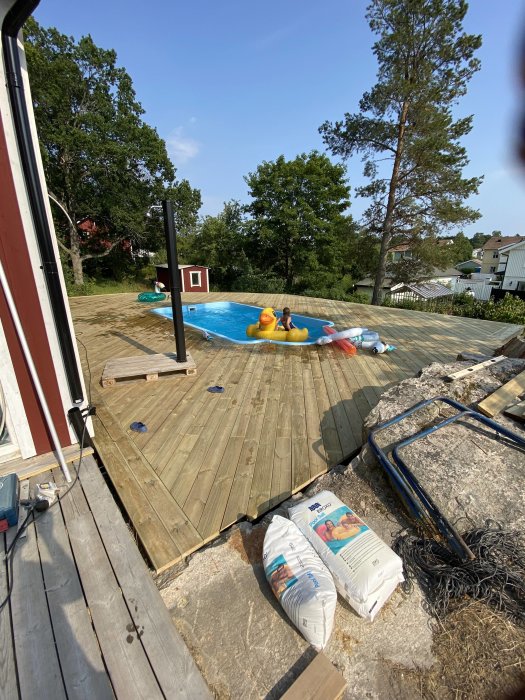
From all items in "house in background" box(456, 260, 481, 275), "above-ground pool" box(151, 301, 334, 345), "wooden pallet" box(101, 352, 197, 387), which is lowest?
"above-ground pool" box(151, 301, 334, 345)

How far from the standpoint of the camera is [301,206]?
19.8 m

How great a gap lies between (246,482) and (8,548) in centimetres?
159

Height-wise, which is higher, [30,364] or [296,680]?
[30,364]

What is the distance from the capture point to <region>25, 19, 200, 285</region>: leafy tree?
15586 mm

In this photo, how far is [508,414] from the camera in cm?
278

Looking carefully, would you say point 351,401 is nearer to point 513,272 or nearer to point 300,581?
point 300,581

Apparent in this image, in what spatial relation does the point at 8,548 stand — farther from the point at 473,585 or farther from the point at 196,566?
the point at 473,585

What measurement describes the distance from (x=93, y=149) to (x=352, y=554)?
20462 millimetres

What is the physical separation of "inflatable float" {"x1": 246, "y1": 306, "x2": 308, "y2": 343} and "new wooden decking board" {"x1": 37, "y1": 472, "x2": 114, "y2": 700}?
16.8ft

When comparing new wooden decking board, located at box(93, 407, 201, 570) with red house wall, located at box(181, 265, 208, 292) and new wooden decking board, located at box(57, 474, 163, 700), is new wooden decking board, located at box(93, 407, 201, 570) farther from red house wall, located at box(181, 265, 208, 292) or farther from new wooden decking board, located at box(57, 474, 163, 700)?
red house wall, located at box(181, 265, 208, 292)

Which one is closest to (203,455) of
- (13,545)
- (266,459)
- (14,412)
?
(266,459)

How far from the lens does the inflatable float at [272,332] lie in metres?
6.67

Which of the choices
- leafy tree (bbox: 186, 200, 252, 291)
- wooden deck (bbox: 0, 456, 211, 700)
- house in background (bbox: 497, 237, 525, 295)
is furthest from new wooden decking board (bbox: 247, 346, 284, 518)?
house in background (bbox: 497, 237, 525, 295)

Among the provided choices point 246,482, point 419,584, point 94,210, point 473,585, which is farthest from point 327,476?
point 94,210
